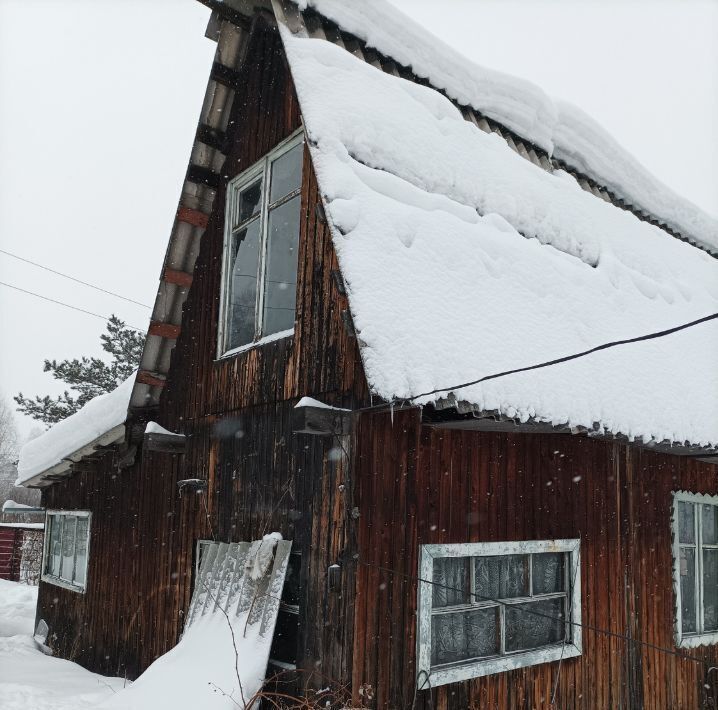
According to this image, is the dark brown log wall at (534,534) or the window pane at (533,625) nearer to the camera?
the dark brown log wall at (534,534)

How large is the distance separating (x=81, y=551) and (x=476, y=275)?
743cm

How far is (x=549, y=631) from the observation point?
5512 mm

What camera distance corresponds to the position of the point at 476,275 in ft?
17.1

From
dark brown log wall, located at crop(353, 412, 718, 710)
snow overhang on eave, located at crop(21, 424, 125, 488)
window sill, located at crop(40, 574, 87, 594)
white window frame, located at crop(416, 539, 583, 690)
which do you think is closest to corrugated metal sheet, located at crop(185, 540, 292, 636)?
dark brown log wall, located at crop(353, 412, 718, 710)

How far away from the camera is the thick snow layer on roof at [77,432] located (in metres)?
7.91

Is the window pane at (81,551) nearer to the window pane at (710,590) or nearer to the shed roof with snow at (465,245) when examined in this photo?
the shed roof with snow at (465,245)

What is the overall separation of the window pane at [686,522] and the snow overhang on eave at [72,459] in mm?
6325

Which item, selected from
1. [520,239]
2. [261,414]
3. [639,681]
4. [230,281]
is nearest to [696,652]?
[639,681]

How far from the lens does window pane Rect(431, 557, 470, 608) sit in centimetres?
483

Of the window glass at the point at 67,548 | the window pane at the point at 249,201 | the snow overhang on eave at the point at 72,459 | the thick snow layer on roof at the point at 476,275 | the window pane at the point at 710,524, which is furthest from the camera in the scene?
the window glass at the point at 67,548

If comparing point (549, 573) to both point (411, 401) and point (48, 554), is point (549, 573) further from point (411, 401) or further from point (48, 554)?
point (48, 554)

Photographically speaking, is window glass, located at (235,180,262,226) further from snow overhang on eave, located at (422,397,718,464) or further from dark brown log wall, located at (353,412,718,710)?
snow overhang on eave, located at (422,397,718,464)

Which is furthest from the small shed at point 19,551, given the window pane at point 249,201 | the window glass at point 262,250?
the window pane at point 249,201

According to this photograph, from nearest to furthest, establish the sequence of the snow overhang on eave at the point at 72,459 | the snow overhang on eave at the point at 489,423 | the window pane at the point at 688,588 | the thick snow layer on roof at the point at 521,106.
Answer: the snow overhang on eave at the point at 489,423 < the thick snow layer on roof at the point at 521,106 < the window pane at the point at 688,588 < the snow overhang on eave at the point at 72,459
